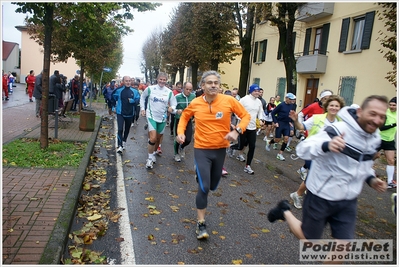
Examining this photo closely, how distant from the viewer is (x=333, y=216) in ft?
9.85

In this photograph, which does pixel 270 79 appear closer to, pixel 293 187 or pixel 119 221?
pixel 293 187

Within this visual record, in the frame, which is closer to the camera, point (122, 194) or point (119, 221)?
point (119, 221)

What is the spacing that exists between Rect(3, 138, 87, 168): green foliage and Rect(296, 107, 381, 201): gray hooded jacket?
17.3 feet

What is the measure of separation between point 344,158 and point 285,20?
12.4 metres

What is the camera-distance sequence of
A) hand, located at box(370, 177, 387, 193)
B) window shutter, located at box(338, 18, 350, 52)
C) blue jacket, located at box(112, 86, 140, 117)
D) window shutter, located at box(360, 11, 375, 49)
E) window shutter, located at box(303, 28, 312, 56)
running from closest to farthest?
hand, located at box(370, 177, 387, 193)
blue jacket, located at box(112, 86, 140, 117)
window shutter, located at box(360, 11, 375, 49)
window shutter, located at box(338, 18, 350, 52)
window shutter, located at box(303, 28, 312, 56)

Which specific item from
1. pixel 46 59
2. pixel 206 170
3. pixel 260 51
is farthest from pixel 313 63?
pixel 206 170

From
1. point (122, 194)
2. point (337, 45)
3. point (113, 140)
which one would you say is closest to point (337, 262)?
point (122, 194)

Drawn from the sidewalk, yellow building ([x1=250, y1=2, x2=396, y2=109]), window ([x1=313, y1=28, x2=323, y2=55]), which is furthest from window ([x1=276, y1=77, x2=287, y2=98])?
the sidewalk

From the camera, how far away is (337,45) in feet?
62.7

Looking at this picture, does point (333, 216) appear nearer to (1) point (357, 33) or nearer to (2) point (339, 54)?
(1) point (357, 33)

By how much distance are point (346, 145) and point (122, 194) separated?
398 cm

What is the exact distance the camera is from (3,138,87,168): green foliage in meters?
6.74

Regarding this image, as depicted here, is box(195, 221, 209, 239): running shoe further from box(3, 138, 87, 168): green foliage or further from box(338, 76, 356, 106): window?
box(338, 76, 356, 106): window

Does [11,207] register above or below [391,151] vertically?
below
